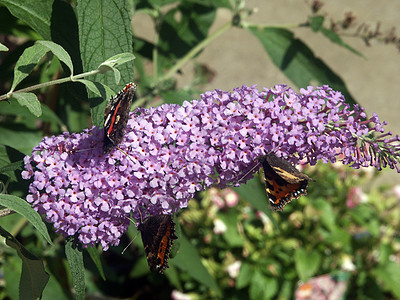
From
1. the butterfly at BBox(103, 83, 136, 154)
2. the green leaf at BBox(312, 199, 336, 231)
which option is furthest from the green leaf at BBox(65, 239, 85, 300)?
the green leaf at BBox(312, 199, 336, 231)

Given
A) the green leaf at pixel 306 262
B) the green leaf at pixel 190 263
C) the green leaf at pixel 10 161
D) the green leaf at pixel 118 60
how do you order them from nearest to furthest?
the green leaf at pixel 118 60 < the green leaf at pixel 10 161 < the green leaf at pixel 190 263 < the green leaf at pixel 306 262

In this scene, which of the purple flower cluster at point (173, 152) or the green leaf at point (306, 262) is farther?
the green leaf at point (306, 262)

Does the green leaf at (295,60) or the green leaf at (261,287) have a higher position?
the green leaf at (295,60)

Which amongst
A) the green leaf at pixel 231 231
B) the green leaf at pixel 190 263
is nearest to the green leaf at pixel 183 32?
the green leaf at pixel 190 263

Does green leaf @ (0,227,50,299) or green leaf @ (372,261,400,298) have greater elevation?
green leaf @ (0,227,50,299)

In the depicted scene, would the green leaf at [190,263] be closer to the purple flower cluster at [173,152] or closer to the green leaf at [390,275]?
the purple flower cluster at [173,152]

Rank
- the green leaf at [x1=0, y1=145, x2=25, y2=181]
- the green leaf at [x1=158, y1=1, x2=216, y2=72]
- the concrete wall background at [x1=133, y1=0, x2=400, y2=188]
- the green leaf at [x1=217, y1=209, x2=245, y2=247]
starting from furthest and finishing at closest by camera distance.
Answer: the concrete wall background at [x1=133, y1=0, x2=400, y2=188], the green leaf at [x1=217, y1=209, x2=245, y2=247], the green leaf at [x1=158, y1=1, x2=216, y2=72], the green leaf at [x1=0, y1=145, x2=25, y2=181]

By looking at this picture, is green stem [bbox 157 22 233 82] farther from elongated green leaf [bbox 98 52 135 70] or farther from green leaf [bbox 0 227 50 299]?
green leaf [bbox 0 227 50 299]
